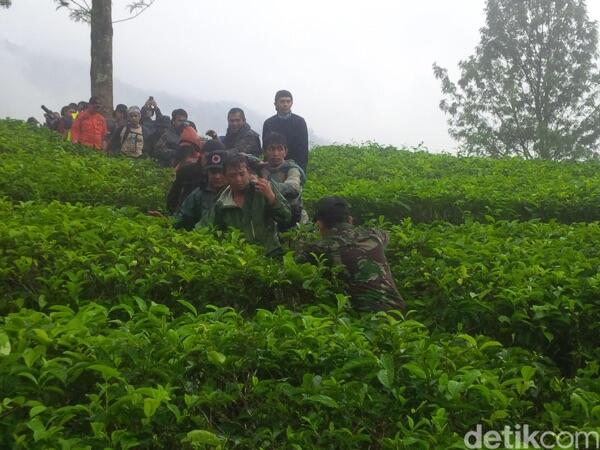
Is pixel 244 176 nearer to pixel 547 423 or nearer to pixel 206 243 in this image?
pixel 206 243

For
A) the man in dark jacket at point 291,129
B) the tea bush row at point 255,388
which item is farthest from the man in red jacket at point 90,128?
the tea bush row at point 255,388

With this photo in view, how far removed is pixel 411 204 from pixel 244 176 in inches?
126

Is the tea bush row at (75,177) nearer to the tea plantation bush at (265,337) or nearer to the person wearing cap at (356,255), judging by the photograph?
the tea plantation bush at (265,337)

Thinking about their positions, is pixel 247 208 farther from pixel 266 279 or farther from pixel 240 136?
pixel 240 136

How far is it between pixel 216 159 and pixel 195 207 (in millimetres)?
494

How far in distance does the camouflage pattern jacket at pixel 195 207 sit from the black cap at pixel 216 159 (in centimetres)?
21

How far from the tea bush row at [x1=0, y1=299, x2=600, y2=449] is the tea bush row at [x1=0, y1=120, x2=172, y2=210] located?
15.3 ft

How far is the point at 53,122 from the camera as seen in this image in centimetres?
1703

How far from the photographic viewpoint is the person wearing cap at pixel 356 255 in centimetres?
466

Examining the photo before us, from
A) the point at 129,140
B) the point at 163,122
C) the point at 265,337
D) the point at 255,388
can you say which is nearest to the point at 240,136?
the point at 129,140

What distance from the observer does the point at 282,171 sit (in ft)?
25.3

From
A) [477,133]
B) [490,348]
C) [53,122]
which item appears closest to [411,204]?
[490,348]

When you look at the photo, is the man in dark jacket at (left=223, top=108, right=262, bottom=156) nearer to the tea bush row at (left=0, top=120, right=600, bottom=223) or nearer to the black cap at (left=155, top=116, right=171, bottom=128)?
the tea bush row at (left=0, top=120, right=600, bottom=223)

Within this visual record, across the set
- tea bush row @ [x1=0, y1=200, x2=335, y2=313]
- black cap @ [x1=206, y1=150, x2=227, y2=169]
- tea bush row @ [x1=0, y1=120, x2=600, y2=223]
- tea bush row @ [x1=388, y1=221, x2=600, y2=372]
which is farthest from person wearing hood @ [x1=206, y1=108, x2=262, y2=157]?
tea bush row @ [x1=0, y1=200, x2=335, y2=313]
